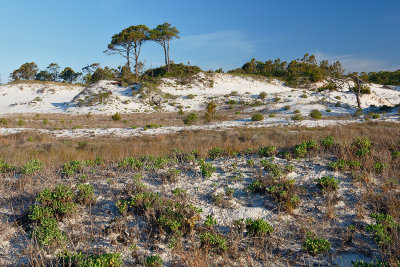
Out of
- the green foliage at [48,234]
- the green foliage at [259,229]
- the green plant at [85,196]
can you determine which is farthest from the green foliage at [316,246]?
the green plant at [85,196]

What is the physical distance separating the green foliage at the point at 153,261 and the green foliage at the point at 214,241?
680mm

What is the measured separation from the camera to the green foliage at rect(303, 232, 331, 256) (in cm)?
327

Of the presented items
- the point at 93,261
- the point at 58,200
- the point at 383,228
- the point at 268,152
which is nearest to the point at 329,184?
the point at 383,228

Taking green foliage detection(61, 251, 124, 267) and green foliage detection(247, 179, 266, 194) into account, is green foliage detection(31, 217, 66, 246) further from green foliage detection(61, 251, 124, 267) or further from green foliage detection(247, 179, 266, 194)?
green foliage detection(247, 179, 266, 194)

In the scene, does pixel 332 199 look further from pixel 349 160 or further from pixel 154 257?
pixel 154 257

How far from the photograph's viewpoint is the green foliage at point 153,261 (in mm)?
2932

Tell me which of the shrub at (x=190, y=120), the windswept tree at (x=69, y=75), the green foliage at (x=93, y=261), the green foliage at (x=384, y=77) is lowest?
the green foliage at (x=93, y=261)

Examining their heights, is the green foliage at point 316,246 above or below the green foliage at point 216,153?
below

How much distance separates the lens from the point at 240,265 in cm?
301

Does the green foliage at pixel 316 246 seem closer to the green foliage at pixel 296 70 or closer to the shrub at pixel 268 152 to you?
the shrub at pixel 268 152

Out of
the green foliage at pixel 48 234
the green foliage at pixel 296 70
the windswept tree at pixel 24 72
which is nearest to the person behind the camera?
the green foliage at pixel 48 234

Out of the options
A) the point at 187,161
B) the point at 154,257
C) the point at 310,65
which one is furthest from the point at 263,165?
the point at 310,65

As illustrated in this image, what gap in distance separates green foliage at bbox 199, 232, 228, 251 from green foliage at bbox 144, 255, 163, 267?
2.23 ft

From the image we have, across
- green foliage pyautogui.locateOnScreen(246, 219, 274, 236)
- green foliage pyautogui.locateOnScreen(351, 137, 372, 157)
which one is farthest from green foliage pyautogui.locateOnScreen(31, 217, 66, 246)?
green foliage pyautogui.locateOnScreen(351, 137, 372, 157)
